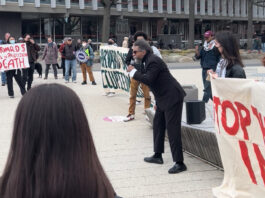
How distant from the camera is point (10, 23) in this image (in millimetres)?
39062

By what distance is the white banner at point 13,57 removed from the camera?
1404 centimetres

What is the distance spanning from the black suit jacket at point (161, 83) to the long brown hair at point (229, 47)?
0.74m

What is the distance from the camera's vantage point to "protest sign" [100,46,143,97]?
12352mm

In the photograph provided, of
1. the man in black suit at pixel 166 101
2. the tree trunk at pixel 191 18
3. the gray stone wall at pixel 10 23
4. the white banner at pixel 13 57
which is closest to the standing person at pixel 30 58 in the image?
the white banner at pixel 13 57

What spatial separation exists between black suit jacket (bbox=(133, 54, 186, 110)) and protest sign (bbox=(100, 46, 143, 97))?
5606 mm

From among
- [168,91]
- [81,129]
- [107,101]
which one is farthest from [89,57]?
[81,129]

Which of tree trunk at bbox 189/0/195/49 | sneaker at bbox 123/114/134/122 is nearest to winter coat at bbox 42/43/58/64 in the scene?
sneaker at bbox 123/114/134/122

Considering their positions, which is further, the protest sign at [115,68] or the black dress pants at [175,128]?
the protest sign at [115,68]

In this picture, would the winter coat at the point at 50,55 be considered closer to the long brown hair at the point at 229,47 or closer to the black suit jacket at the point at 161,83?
the black suit jacket at the point at 161,83

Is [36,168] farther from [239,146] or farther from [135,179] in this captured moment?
[135,179]

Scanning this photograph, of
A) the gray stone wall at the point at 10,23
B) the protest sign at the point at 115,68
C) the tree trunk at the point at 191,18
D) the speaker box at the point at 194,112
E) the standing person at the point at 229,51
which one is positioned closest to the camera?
the standing person at the point at 229,51

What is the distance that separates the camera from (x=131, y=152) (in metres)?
7.25

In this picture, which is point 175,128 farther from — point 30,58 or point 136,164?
point 30,58

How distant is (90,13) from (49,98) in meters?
42.5
